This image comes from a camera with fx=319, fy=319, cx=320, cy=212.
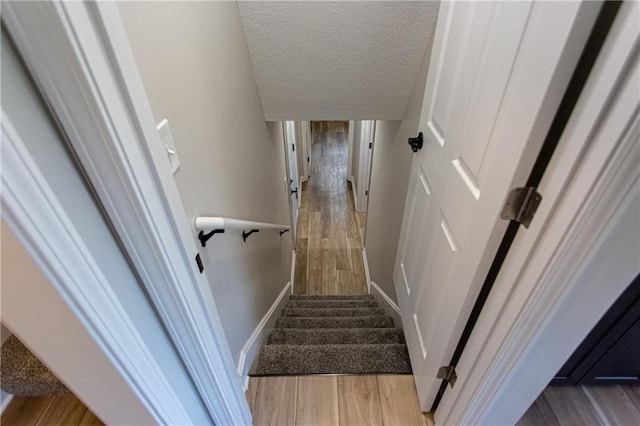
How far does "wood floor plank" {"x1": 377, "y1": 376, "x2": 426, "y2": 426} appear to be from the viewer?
→ 140 centimetres

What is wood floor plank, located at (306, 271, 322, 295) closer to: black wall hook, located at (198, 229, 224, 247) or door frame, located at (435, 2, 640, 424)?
door frame, located at (435, 2, 640, 424)

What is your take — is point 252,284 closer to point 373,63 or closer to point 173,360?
point 173,360

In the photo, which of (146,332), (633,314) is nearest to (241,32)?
(146,332)

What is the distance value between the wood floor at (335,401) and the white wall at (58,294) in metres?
0.81

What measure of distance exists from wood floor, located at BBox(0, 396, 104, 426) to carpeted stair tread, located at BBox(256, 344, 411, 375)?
74cm

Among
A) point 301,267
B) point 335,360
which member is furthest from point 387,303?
point 301,267

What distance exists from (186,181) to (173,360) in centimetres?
48

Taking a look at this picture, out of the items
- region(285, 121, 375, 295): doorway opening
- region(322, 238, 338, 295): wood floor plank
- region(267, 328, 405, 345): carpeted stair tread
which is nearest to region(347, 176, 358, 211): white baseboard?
region(285, 121, 375, 295): doorway opening

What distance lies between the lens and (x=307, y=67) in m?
1.67

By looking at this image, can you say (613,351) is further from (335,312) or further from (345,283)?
(345,283)

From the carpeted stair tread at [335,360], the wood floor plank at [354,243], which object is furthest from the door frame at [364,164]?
the carpeted stair tread at [335,360]

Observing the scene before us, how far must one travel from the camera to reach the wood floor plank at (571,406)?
1376mm

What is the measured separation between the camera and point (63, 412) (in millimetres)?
1334

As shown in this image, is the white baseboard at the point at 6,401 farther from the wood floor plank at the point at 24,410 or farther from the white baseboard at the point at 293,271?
the white baseboard at the point at 293,271
